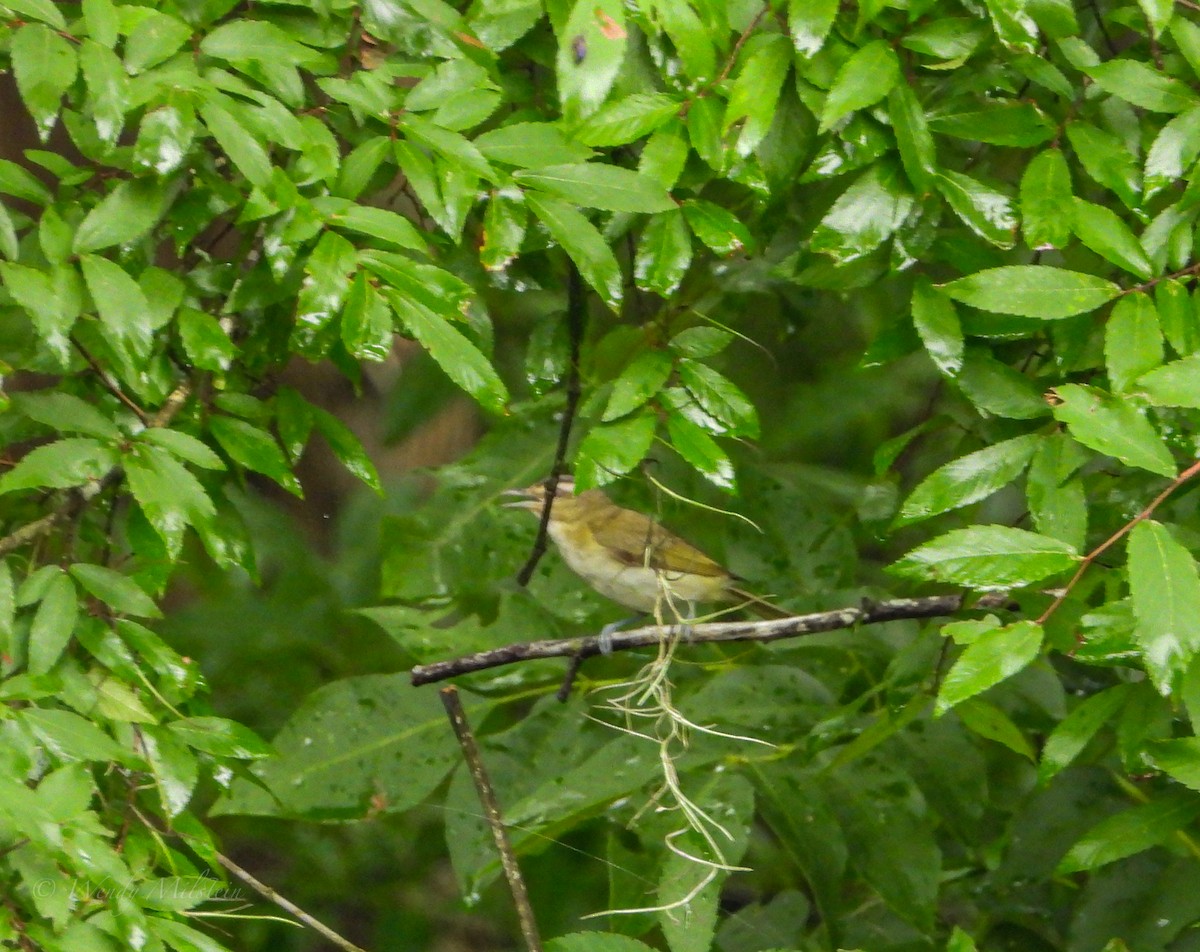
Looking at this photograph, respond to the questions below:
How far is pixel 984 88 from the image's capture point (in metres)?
1.78

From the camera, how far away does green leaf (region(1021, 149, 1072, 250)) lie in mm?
1681

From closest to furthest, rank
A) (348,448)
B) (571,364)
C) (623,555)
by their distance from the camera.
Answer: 1. (348,448)
2. (571,364)
3. (623,555)

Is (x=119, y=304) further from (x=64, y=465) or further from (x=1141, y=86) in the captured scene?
(x=1141, y=86)

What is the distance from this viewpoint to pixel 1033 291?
1.61 m

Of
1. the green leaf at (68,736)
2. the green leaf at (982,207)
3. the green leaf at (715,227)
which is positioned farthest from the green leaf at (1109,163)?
the green leaf at (68,736)

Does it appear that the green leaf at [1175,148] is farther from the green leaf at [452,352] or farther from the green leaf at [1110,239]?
the green leaf at [452,352]

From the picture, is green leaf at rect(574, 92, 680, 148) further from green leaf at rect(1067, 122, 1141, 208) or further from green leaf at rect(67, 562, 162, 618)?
green leaf at rect(67, 562, 162, 618)

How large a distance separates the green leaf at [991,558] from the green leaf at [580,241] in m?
0.49

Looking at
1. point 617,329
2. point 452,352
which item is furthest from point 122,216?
point 617,329

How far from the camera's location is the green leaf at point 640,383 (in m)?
1.79

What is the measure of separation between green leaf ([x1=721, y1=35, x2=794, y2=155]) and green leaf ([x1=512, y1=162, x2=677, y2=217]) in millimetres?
114

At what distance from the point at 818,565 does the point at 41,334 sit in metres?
1.73

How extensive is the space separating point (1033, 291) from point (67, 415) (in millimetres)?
1195

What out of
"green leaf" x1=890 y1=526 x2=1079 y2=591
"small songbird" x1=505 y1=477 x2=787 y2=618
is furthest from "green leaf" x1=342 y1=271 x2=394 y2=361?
"small songbird" x1=505 y1=477 x2=787 y2=618
